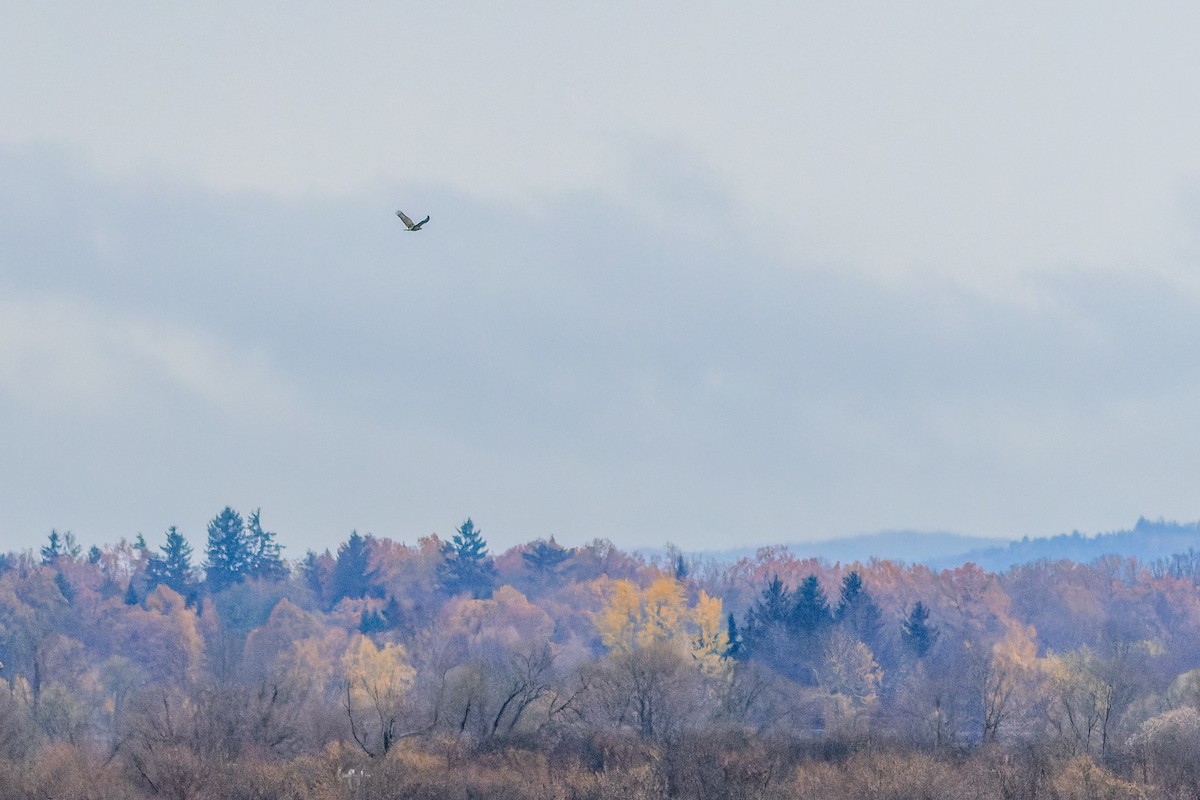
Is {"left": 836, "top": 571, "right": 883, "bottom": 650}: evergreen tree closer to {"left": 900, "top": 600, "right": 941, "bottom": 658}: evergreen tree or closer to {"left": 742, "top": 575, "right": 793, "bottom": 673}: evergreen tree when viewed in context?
{"left": 900, "top": 600, "right": 941, "bottom": 658}: evergreen tree

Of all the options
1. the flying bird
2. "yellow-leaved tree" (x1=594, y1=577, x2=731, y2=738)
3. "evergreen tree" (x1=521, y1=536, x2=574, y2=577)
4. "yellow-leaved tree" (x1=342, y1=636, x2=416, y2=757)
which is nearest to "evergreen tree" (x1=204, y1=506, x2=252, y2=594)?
"evergreen tree" (x1=521, y1=536, x2=574, y2=577)

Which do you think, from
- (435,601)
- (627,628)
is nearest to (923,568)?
(435,601)

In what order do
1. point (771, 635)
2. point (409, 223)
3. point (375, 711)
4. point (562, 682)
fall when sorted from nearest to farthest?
point (409, 223) → point (375, 711) → point (562, 682) → point (771, 635)

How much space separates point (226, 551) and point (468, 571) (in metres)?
25.5

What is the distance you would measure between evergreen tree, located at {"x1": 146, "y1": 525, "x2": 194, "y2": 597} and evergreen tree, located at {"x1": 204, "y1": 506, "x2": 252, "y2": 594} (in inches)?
93.5

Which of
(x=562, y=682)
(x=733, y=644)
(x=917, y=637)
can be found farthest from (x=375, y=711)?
(x=917, y=637)

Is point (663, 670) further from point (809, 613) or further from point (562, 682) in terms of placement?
point (809, 613)

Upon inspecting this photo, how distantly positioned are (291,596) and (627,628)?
53.7m

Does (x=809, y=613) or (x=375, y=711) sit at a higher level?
(x=809, y=613)

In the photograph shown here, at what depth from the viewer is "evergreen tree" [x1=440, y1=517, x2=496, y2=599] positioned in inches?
6870

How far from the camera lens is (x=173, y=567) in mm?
167750

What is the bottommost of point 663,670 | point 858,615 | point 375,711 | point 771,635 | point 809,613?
point 375,711

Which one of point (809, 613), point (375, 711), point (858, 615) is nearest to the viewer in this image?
point (375, 711)

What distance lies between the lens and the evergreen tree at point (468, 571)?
174500 mm
